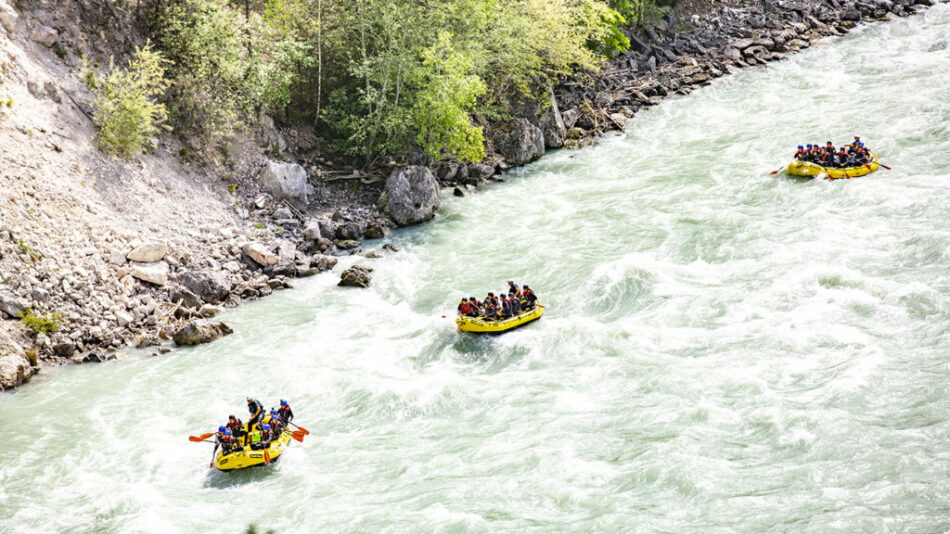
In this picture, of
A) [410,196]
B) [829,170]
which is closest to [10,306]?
[410,196]

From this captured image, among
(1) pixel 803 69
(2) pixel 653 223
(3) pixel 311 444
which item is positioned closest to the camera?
(3) pixel 311 444

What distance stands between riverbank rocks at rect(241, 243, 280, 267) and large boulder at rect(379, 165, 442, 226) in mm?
4869

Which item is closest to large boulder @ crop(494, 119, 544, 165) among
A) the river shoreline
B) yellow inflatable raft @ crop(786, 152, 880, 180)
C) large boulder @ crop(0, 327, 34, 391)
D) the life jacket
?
the river shoreline

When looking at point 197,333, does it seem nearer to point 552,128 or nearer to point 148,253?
point 148,253

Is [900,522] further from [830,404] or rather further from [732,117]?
[732,117]

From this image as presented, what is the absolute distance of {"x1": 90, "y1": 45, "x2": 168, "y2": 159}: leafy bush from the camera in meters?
24.1

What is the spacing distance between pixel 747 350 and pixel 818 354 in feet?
4.57

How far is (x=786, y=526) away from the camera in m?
12.5

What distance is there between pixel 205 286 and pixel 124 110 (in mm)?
6137

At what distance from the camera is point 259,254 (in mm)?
24266

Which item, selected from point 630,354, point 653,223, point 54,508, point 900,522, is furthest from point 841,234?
point 54,508

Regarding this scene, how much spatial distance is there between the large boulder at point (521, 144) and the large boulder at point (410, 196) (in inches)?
200

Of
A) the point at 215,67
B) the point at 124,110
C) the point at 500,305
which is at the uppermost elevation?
the point at 215,67

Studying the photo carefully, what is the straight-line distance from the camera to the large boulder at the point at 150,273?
21859 mm
